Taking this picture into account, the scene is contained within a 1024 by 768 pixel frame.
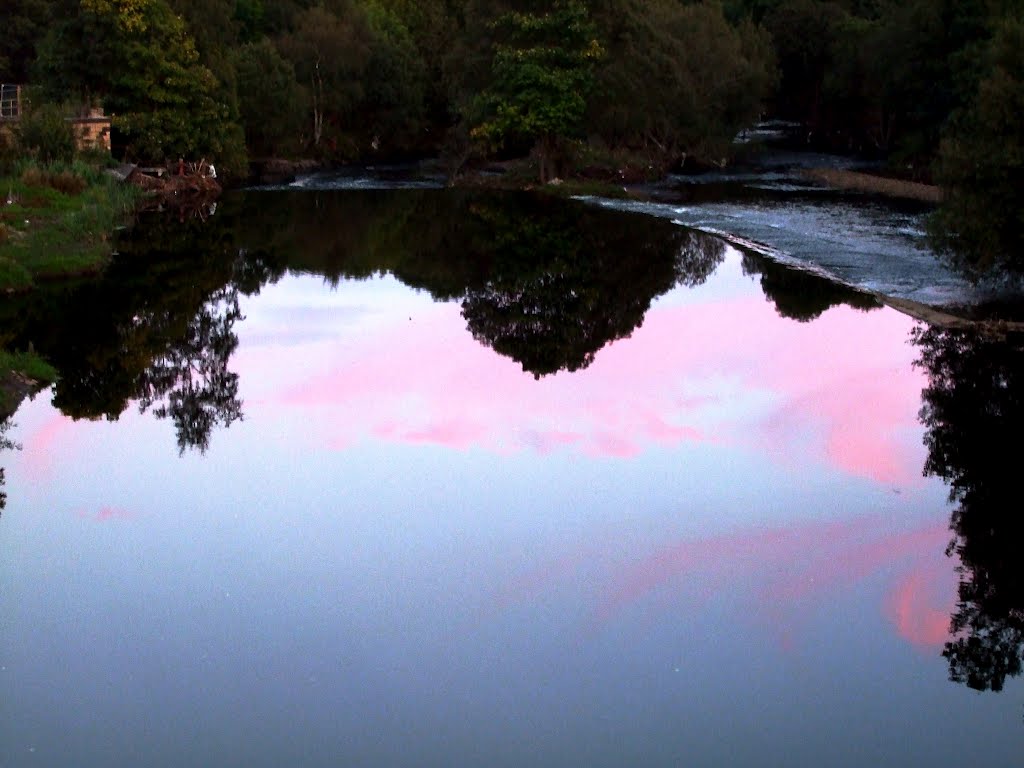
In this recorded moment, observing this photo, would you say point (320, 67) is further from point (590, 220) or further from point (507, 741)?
point (507, 741)

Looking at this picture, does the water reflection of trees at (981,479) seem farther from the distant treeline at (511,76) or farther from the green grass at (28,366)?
the distant treeline at (511,76)

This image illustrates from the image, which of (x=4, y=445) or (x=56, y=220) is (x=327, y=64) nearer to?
(x=56, y=220)

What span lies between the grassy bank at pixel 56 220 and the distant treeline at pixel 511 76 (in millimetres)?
10950

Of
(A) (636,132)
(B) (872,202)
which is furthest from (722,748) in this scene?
(A) (636,132)

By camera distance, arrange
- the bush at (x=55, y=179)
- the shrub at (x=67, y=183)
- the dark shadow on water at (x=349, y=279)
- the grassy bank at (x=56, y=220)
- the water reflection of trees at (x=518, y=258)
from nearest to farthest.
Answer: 1. the dark shadow on water at (x=349, y=279)
2. the water reflection of trees at (x=518, y=258)
3. the grassy bank at (x=56, y=220)
4. the bush at (x=55, y=179)
5. the shrub at (x=67, y=183)

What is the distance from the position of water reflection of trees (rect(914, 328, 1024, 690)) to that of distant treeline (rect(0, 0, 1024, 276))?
22620 mm

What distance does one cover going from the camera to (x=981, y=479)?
59.8ft

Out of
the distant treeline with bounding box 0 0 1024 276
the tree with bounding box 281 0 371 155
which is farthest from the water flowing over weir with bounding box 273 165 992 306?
the tree with bounding box 281 0 371 155

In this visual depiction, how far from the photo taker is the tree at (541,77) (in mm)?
64062

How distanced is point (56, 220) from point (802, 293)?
20.9 metres

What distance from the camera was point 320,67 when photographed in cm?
8394

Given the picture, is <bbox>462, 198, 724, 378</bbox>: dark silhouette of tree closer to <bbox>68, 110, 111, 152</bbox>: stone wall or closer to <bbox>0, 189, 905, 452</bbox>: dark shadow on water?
<bbox>0, 189, 905, 452</bbox>: dark shadow on water

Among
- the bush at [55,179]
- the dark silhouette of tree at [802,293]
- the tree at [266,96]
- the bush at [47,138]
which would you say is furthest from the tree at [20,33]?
the dark silhouette of tree at [802,293]

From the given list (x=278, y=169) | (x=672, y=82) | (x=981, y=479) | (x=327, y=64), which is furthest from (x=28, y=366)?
(x=327, y=64)
